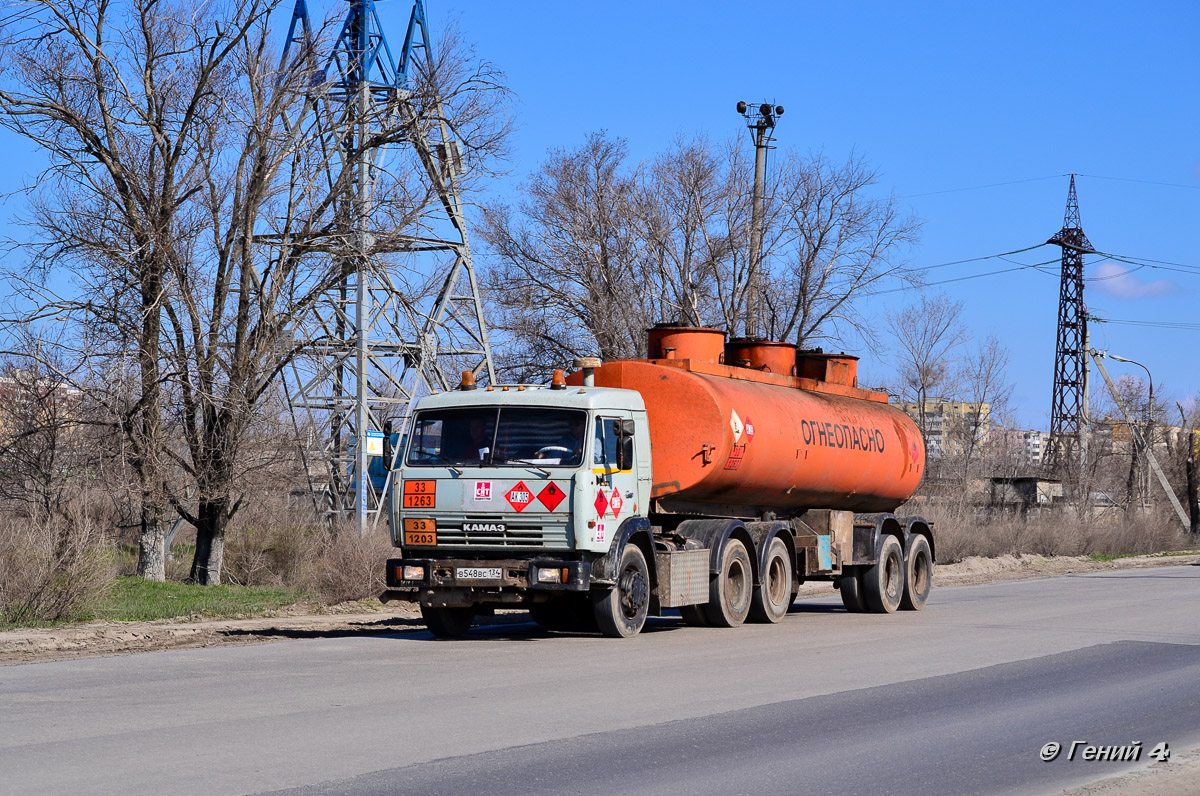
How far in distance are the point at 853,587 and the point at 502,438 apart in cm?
852

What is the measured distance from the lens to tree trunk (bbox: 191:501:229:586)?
23.3 metres

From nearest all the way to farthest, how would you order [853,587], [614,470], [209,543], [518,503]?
[518,503], [614,470], [853,587], [209,543]

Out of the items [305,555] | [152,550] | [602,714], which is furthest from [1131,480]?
[602,714]

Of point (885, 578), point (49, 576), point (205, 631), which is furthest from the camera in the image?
point (885, 578)

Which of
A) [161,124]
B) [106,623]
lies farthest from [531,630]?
[161,124]

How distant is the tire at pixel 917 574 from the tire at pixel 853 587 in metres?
0.96

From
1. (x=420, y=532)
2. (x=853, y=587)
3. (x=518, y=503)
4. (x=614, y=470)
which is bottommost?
(x=853, y=587)

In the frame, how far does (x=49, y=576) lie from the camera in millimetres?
16469

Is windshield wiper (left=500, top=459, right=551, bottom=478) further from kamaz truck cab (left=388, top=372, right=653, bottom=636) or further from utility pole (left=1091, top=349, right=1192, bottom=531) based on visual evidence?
utility pole (left=1091, top=349, right=1192, bottom=531)

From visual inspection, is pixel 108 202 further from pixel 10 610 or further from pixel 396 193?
pixel 10 610

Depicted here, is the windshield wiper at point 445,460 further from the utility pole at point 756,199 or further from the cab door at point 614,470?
the utility pole at point 756,199

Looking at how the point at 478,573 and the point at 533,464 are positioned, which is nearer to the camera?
the point at 478,573

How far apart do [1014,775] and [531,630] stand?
9.67 m

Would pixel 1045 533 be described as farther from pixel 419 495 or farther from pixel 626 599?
pixel 419 495
